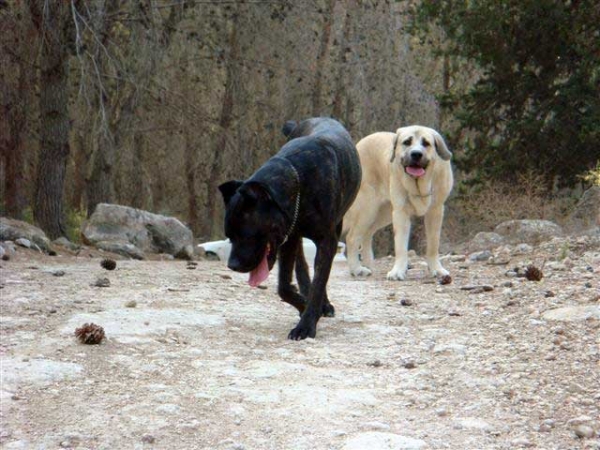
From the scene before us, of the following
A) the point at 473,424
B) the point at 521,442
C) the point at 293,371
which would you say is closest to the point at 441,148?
the point at 293,371

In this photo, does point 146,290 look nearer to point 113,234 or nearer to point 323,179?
point 323,179

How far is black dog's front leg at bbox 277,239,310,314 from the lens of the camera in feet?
21.9

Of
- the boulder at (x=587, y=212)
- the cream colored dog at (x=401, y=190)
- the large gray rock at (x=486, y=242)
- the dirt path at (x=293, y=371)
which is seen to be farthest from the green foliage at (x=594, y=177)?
the dirt path at (x=293, y=371)

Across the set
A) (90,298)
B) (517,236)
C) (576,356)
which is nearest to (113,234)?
A: (517,236)

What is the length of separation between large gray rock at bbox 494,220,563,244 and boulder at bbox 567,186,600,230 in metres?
1.40

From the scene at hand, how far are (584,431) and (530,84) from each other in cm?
1558

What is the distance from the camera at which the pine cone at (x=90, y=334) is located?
222 inches

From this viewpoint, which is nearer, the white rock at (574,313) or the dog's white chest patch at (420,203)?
the white rock at (574,313)

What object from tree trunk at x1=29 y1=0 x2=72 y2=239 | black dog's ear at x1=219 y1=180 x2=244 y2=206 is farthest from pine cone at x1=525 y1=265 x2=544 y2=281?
tree trunk at x1=29 y1=0 x2=72 y2=239

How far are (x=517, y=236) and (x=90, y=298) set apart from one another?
7.12m

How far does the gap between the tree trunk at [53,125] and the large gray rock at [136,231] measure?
1.88 feet

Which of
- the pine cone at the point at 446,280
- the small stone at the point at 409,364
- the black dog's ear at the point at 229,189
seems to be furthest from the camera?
the pine cone at the point at 446,280

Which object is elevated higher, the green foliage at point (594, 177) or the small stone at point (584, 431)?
the green foliage at point (594, 177)

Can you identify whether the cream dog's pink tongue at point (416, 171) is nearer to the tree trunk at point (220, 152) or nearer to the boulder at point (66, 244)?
the boulder at point (66, 244)
